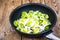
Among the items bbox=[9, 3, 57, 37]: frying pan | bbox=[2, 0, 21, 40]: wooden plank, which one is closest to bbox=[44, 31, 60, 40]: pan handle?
bbox=[9, 3, 57, 37]: frying pan

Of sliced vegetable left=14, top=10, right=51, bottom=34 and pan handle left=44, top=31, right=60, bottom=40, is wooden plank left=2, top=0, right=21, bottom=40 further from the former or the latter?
pan handle left=44, top=31, right=60, bottom=40

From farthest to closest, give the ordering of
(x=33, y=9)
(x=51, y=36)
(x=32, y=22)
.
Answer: (x=33, y=9), (x=32, y=22), (x=51, y=36)

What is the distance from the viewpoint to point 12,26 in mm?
1125

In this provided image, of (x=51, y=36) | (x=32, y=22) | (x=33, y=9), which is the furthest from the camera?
(x=33, y=9)

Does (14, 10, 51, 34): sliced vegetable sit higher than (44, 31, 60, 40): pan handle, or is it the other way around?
(14, 10, 51, 34): sliced vegetable

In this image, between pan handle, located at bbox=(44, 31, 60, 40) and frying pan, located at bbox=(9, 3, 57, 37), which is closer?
pan handle, located at bbox=(44, 31, 60, 40)

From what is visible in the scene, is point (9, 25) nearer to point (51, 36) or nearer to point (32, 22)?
point (32, 22)

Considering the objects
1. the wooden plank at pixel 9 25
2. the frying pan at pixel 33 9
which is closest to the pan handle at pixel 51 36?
the frying pan at pixel 33 9

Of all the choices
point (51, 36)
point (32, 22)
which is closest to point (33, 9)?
point (32, 22)

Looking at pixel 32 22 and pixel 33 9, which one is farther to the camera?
pixel 33 9

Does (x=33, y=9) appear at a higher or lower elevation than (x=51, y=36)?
higher

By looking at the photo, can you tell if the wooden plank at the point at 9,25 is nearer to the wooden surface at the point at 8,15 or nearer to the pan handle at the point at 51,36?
the wooden surface at the point at 8,15

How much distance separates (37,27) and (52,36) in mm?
121

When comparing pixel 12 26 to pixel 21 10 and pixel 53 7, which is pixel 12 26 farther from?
pixel 53 7
